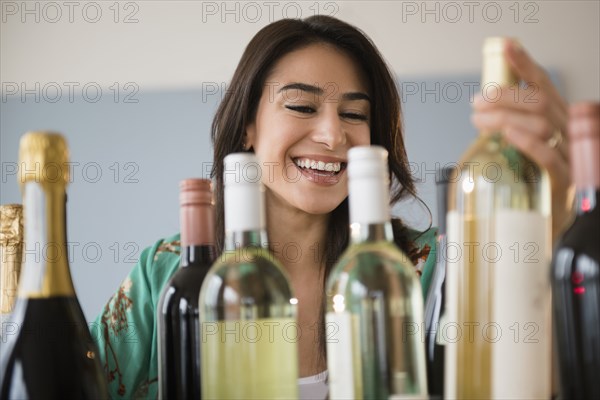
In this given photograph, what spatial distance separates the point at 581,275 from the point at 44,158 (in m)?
0.27

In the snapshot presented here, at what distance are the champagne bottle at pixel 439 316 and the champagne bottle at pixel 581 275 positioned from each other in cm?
9

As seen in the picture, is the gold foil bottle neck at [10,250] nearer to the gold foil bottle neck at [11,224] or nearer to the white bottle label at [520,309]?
the gold foil bottle neck at [11,224]

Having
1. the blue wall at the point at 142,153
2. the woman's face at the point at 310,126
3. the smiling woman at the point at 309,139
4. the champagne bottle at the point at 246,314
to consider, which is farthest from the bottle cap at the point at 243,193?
the blue wall at the point at 142,153

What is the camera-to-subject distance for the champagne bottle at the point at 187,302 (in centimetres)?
46

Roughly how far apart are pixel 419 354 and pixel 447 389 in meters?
0.02

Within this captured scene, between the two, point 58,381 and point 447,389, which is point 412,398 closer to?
point 447,389

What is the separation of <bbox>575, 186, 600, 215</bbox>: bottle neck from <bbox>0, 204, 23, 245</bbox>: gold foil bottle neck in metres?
0.37

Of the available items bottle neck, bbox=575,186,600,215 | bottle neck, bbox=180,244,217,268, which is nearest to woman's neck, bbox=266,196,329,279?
bottle neck, bbox=180,244,217,268

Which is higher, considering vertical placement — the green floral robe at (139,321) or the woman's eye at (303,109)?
the woman's eye at (303,109)

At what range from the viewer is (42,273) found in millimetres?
435

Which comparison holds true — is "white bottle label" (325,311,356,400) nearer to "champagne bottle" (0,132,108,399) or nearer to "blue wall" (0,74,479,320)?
"champagne bottle" (0,132,108,399)

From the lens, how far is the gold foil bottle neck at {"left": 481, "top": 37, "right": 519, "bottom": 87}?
40cm

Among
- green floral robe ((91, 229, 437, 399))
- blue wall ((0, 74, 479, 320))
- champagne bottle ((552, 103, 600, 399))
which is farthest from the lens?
blue wall ((0, 74, 479, 320))

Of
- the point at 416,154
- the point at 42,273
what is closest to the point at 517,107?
the point at 42,273
